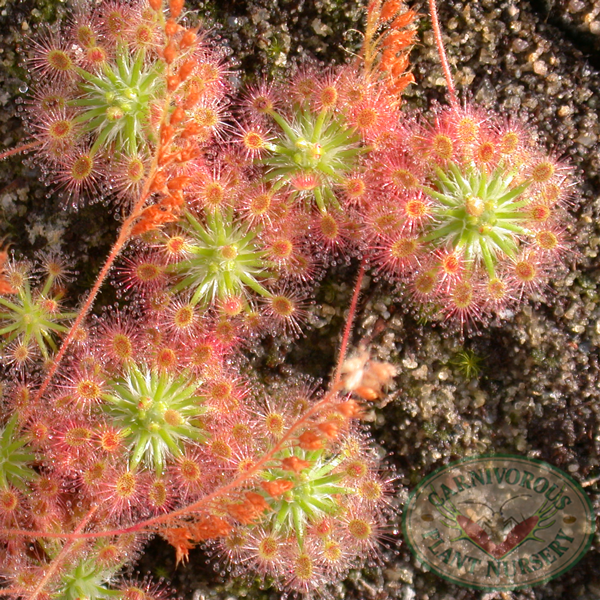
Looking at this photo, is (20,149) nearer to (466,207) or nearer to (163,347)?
(163,347)

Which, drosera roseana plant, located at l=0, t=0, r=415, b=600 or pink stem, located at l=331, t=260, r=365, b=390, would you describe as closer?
drosera roseana plant, located at l=0, t=0, r=415, b=600

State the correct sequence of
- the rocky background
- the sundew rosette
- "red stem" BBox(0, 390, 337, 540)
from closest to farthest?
1. "red stem" BBox(0, 390, 337, 540)
2. the sundew rosette
3. the rocky background

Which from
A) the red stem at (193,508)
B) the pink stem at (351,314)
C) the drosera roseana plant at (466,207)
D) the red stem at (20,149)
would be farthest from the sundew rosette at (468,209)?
the red stem at (20,149)

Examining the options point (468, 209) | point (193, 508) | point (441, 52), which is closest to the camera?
point (193, 508)

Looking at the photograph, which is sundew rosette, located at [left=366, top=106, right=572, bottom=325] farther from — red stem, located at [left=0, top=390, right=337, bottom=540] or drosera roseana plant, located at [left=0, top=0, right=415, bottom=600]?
red stem, located at [left=0, top=390, right=337, bottom=540]

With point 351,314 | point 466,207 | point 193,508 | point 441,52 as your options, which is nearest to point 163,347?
point 193,508

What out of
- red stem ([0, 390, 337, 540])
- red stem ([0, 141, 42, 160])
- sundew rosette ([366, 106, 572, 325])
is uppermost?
sundew rosette ([366, 106, 572, 325])

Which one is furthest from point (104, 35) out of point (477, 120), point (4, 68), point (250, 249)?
point (477, 120)

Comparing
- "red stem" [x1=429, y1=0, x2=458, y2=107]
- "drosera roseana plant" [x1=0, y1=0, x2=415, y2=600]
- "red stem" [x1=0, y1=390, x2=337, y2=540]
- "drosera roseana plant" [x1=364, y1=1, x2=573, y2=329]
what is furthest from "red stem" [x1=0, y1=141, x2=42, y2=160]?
"red stem" [x1=429, y1=0, x2=458, y2=107]
